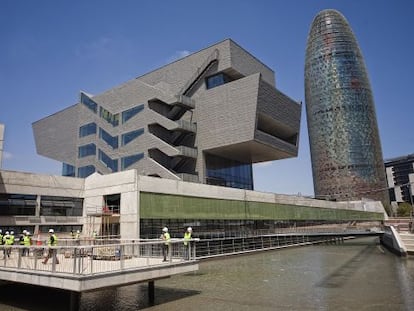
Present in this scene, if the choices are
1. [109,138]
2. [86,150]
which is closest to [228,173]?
[109,138]

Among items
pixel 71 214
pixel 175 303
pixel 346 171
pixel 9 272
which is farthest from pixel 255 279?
pixel 346 171

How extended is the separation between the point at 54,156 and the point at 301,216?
52.0 meters

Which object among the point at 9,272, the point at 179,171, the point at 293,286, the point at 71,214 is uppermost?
the point at 179,171

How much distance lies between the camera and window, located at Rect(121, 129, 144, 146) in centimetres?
5850

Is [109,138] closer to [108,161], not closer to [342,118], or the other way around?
[108,161]

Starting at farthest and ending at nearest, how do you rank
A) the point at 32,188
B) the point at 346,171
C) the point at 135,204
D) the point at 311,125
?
the point at 311,125 < the point at 346,171 < the point at 32,188 < the point at 135,204

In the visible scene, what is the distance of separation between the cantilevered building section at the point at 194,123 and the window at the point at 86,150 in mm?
188

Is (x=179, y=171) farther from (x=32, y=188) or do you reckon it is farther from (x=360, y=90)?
(x=360, y=90)

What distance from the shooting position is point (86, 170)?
220 ft

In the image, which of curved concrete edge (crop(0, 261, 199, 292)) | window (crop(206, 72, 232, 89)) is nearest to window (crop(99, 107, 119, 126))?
window (crop(206, 72, 232, 89))

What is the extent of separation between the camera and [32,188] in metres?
37.2

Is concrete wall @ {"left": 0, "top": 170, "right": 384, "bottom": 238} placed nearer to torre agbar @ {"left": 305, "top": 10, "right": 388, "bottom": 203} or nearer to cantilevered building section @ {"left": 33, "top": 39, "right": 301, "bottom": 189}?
cantilevered building section @ {"left": 33, "top": 39, "right": 301, "bottom": 189}

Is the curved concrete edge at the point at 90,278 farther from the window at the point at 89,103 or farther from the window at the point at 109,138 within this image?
the window at the point at 89,103

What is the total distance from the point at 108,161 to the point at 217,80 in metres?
23.8
